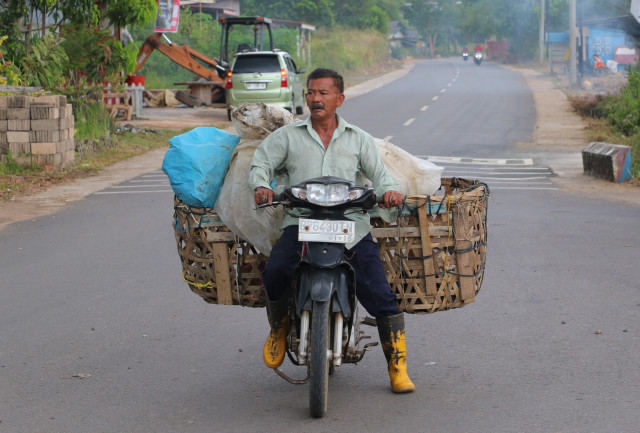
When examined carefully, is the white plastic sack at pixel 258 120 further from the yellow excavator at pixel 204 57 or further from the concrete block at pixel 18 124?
the yellow excavator at pixel 204 57

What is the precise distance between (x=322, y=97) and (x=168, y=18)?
29.1 metres

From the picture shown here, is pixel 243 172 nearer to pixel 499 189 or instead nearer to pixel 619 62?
pixel 499 189

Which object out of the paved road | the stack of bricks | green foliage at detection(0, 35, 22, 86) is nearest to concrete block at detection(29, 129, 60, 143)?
the stack of bricks

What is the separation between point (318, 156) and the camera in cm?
480

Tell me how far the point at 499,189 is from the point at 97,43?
9.81 meters

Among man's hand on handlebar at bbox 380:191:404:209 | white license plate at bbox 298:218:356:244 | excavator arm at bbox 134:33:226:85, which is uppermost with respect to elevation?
excavator arm at bbox 134:33:226:85

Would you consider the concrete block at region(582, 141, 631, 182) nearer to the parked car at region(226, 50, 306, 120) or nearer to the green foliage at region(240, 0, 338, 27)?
the parked car at region(226, 50, 306, 120)

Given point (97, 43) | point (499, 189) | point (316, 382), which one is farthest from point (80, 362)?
point (97, 43)

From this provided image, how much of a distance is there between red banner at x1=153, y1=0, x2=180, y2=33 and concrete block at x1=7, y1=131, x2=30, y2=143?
18.2 metres

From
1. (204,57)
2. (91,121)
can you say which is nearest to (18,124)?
(91,121)

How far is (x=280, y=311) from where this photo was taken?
4.79m

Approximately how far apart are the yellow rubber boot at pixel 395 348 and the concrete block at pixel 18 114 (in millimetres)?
11202

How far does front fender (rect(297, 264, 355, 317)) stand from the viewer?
170 inches

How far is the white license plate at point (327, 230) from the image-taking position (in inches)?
169
